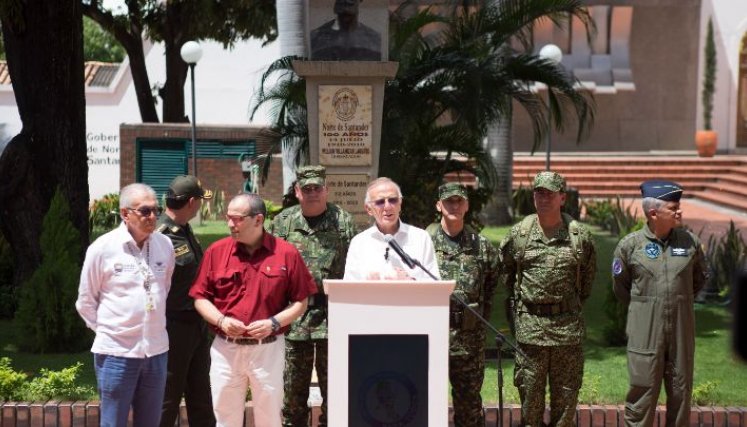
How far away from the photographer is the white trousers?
596 centimetres

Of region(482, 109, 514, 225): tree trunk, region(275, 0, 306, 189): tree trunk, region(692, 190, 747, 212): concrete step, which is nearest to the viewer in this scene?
region(275, 0, 306, 189): tree trunk

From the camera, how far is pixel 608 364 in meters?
9.16

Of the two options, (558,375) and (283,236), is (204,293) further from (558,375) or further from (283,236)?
(558,375)

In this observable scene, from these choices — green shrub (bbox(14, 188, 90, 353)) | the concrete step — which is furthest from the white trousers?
the concrete step

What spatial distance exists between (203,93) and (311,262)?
2681cm

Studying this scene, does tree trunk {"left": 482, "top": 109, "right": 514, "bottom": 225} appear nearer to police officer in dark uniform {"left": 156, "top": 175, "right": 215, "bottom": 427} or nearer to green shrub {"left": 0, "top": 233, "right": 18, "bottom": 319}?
green shrub {"left": 0, "top": 233, "right": 18, "bottom": 319}

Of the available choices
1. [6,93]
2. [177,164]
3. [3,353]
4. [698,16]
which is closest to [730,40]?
[698,16]

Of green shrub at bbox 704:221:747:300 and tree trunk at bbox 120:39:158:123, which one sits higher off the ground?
tree trunk at bbox 120:39:158:123

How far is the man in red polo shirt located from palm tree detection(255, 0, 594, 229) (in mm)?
5425

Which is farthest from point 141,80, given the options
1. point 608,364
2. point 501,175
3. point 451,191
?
point 451,191

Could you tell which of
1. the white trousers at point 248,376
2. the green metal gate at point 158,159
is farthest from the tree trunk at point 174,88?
the white trousers at point 248,376

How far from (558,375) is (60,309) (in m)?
4.80

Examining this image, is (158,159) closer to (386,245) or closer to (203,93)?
(203,93)

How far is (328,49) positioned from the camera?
32.1 ft
